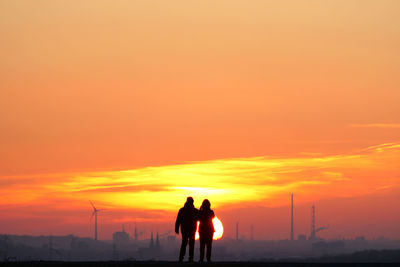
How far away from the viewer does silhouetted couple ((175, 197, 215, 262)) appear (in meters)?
43.7

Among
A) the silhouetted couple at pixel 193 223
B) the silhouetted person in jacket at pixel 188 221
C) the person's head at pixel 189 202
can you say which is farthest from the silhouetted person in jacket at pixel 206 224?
the person's head at pixel 189 202

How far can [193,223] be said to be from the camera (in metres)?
43.9

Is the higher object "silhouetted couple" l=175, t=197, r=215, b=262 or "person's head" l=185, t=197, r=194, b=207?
"person's head" l=185, t=197, r=194, b=207

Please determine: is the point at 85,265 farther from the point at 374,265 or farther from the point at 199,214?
the point at 374,265

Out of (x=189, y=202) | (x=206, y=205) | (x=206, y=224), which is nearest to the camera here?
(x=189, y=202)

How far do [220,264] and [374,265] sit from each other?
686 cm

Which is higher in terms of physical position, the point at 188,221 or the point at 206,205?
the point at 206,205

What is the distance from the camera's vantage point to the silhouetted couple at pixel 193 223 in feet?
143

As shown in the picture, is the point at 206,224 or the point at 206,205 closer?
the point at 206,205

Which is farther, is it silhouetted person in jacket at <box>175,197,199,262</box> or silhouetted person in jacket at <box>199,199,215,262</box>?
silhouetted person in jacket at <box>199,199,215,262</box>

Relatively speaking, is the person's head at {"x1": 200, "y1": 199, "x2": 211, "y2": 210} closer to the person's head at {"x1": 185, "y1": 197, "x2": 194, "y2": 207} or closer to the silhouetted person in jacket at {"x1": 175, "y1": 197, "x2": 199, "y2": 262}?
the silhouetted person in jacket at {"x1": 175, "y1": 197, "x2": 199, "y2": 262}

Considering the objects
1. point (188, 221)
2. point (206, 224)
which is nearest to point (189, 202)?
point (188, 221)

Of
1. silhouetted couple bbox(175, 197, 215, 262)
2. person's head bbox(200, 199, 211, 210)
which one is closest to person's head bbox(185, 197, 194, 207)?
silhouetted couple bbox(175, 197, 215, 262)

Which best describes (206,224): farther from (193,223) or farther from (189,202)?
(189,202)
